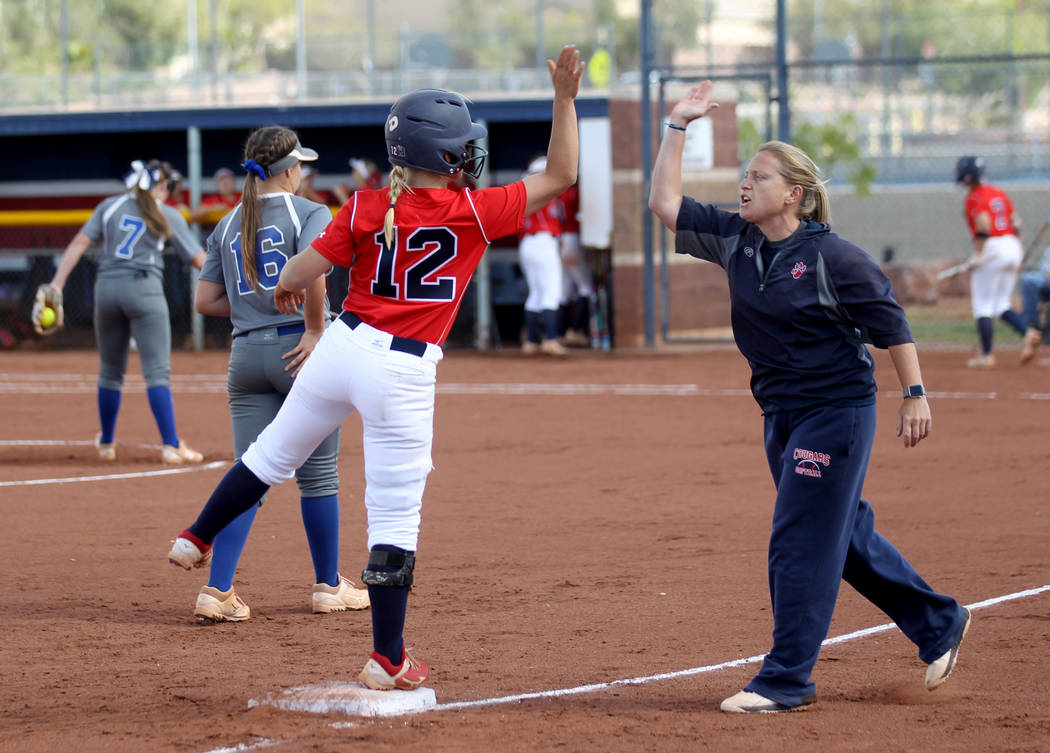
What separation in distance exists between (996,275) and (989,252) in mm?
314

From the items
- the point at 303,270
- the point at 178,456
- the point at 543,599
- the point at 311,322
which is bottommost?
the point at 543,599

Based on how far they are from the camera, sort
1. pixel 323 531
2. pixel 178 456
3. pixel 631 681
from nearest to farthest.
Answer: pixel 631 681 → pixel 323 531 → pixel 178 456

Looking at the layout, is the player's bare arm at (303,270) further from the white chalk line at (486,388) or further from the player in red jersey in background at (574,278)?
the player in red jersey in background at (574,278)

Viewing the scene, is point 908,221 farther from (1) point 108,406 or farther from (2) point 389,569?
(2) point 389,569

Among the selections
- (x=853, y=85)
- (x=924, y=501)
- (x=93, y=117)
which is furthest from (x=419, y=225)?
(x=853, y=85)

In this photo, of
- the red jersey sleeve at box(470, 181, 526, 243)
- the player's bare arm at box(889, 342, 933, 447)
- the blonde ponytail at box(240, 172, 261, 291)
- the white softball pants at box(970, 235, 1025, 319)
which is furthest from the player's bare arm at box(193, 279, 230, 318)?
the white softball pants at box(970, 235, 1025, 319)

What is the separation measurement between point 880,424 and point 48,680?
831cm

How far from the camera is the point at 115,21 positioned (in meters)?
26.5

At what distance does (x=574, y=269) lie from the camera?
19.1 m

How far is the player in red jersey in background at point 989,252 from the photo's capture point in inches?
601

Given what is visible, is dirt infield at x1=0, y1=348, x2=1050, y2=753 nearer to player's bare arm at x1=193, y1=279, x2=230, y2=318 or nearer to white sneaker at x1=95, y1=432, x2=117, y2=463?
white sneaker at x1=95, y1=432, x2=117, y2=463

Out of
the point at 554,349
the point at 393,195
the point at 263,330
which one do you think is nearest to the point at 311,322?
the point at 263,330

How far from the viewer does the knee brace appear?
14.2ft

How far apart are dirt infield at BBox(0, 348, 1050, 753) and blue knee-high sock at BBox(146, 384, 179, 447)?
35 centimetres
